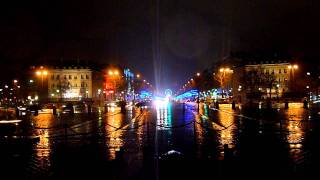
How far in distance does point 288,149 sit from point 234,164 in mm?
4225

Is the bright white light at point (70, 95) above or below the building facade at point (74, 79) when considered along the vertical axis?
below

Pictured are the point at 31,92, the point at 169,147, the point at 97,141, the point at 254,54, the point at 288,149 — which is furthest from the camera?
the point at 254,54

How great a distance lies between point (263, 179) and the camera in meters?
10.5

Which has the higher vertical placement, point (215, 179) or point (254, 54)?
point (254, 54)

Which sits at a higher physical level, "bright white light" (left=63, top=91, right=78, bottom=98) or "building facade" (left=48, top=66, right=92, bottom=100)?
"building facade" (left=48, top=66, right=92, bottom=100)

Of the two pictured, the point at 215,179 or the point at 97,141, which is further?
the point at 97,141

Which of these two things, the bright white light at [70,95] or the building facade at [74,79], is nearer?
the bright white light at [70,95]

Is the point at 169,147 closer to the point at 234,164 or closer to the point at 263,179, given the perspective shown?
the point at 234,164

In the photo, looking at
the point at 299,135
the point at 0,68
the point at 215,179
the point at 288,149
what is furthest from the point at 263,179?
the point at 0,68

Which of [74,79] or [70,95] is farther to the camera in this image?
[74,79]

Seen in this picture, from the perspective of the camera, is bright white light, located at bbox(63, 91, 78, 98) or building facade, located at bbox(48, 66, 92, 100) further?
building facade, located at bbox(48, 66, 92, 100)

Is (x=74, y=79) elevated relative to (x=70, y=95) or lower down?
elevated

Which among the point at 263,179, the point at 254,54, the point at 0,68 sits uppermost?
the point at 254,54

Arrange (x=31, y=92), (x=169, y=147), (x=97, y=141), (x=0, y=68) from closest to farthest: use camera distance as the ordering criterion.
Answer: (x=169, y=147), (x=97, y=141), (x=0, y=68), (x=31, y=92)
